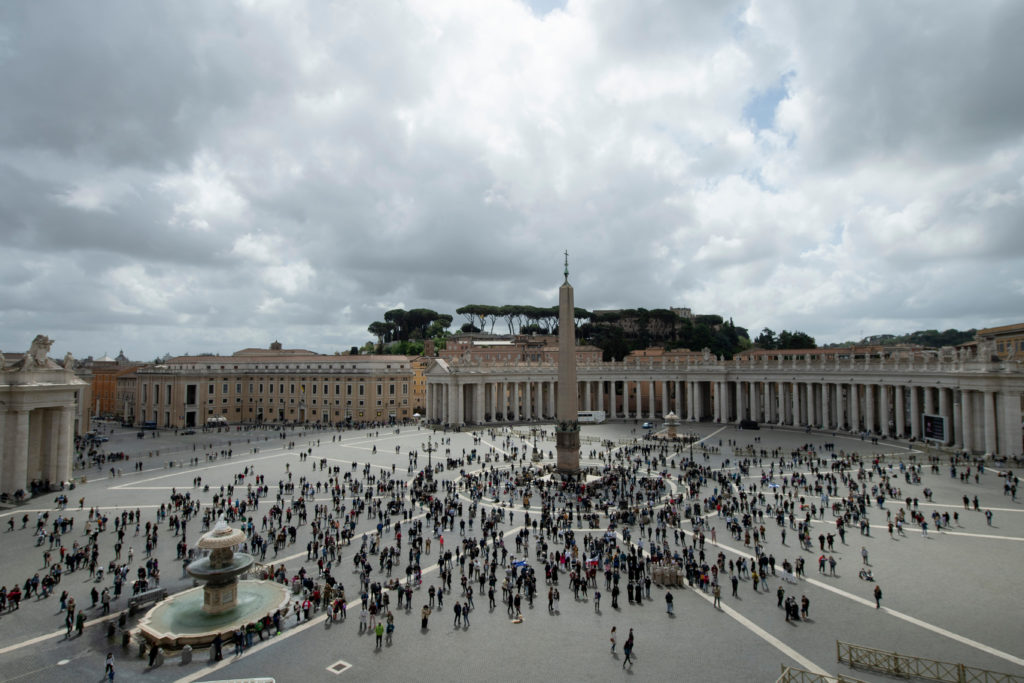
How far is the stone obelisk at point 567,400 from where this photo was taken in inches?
1366

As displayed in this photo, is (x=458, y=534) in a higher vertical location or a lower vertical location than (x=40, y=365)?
lower

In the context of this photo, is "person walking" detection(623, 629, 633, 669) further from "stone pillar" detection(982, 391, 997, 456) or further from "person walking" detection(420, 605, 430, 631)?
"stone pillar" detection(982, 391, 997, 456)

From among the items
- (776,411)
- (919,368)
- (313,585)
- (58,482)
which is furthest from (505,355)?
(313,585)

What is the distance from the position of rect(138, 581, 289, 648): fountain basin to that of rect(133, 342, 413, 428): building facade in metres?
55.3

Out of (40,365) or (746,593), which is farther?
(40,365)

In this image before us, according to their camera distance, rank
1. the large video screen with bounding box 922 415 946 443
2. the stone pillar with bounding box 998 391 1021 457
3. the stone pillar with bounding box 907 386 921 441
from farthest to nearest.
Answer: the stone pillar with bounding box 907 386 921 441 → the large video screen with bounding box 922 415 946 443 → the stone pillar with bounding box 998 391 1021 457

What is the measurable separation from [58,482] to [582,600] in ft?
105

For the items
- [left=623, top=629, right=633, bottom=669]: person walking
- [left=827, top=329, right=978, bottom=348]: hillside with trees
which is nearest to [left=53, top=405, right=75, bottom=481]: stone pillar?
[left=623, top=629, right=633, bottom=669]: person walking

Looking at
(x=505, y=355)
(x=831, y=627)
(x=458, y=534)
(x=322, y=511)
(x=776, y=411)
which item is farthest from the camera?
(x=505, y=355)

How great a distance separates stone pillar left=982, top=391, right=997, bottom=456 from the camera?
37688 millimetres

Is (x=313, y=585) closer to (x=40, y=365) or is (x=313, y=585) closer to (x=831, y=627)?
(x=831, y=627)

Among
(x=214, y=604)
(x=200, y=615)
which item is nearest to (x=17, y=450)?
(x=200, y=615)

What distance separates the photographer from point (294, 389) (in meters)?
75.1

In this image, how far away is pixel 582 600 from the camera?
17.3 meters
